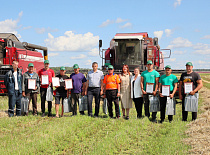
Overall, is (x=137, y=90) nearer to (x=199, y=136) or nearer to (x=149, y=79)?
(x=149, y=79)

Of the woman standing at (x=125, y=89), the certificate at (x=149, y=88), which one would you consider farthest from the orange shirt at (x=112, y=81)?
the certificate at (x=149, y=88)

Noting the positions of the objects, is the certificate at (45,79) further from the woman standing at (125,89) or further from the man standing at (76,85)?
the woman standing at (125,89)

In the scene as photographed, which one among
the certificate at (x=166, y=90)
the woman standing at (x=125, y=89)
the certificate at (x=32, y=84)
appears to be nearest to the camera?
the certificate at (x=166, y=90)

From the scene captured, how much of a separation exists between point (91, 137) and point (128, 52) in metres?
10.1

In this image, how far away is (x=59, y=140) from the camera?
632cm

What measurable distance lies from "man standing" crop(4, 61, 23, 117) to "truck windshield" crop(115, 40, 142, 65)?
7897 millimetres

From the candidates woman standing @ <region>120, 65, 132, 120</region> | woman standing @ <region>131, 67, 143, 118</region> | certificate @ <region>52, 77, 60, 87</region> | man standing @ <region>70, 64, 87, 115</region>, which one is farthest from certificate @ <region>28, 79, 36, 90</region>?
woman standing @ <region>131, 67, 143, 118</region>

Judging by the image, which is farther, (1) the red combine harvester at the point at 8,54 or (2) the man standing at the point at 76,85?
(1) the red combine harvester at the point at 8,54

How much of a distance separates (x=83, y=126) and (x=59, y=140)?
1.40m

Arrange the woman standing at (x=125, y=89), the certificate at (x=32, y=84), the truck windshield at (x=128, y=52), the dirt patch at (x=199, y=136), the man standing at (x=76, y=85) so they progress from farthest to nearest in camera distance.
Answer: the truck windshield at (x=128, y=52), the certificate at (x=32, y=84), the man standing at (x=76, y=85), the woman standing at (x=125, y=89), the dirt patch at (x=199, y=136)

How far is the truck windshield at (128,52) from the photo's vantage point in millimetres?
15889

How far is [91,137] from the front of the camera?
6.70 m

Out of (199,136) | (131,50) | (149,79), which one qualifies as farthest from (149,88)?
(131,50)

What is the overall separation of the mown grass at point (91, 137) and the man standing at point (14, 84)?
3.82 ft
